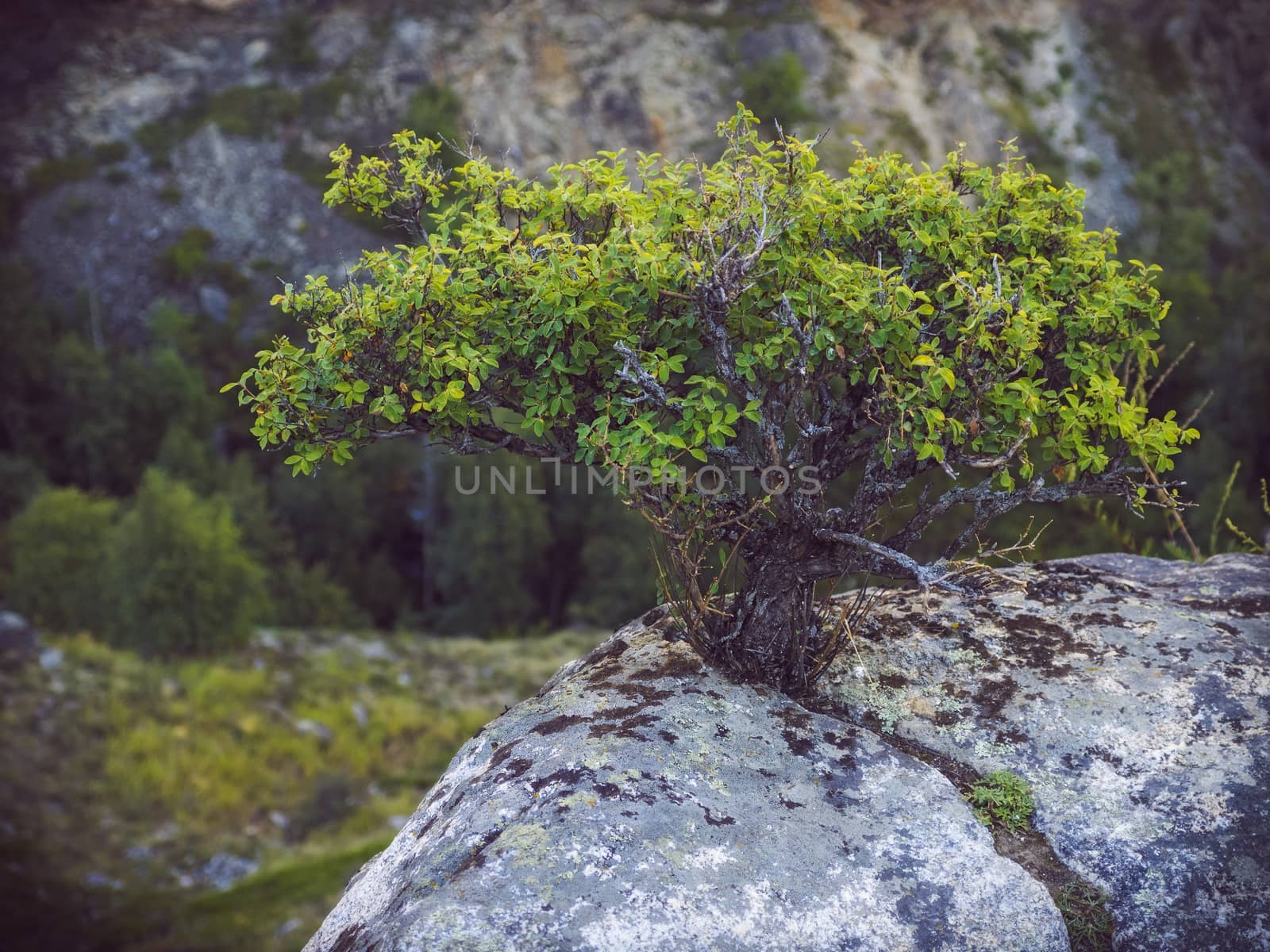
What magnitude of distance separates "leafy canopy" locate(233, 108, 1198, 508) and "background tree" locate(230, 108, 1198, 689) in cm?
3

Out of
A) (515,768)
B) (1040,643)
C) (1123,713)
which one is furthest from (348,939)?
(1040,643)

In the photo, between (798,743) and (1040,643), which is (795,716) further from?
(1040,643)

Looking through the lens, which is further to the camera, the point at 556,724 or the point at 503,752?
the point at 556,724

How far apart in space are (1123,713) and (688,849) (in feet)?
12.1

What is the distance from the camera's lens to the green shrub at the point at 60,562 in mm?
49906

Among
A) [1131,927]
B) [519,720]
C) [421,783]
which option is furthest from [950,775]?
[421,783]

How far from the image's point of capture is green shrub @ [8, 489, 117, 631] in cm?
4991

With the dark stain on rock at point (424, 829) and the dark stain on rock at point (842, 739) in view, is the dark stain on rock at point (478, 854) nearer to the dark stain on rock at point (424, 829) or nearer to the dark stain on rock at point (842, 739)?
the dark stain on rock at point (424, 829)

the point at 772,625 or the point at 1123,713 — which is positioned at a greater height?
the point at 772,625

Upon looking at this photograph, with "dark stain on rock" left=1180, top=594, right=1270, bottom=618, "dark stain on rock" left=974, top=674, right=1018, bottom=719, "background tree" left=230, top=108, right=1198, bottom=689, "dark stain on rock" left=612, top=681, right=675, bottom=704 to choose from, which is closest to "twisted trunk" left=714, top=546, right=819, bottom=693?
"background tree" left=230, top=108, right=1198, bottom=689

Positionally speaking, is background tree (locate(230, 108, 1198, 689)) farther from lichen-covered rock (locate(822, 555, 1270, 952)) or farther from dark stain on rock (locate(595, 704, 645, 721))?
lichen-covered rock (locate(822, 555, 1270, 952))

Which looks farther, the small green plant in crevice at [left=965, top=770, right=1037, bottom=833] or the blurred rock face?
the blurred rock face

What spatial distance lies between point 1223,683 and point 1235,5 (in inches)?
4010

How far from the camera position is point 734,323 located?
729 centimetres
